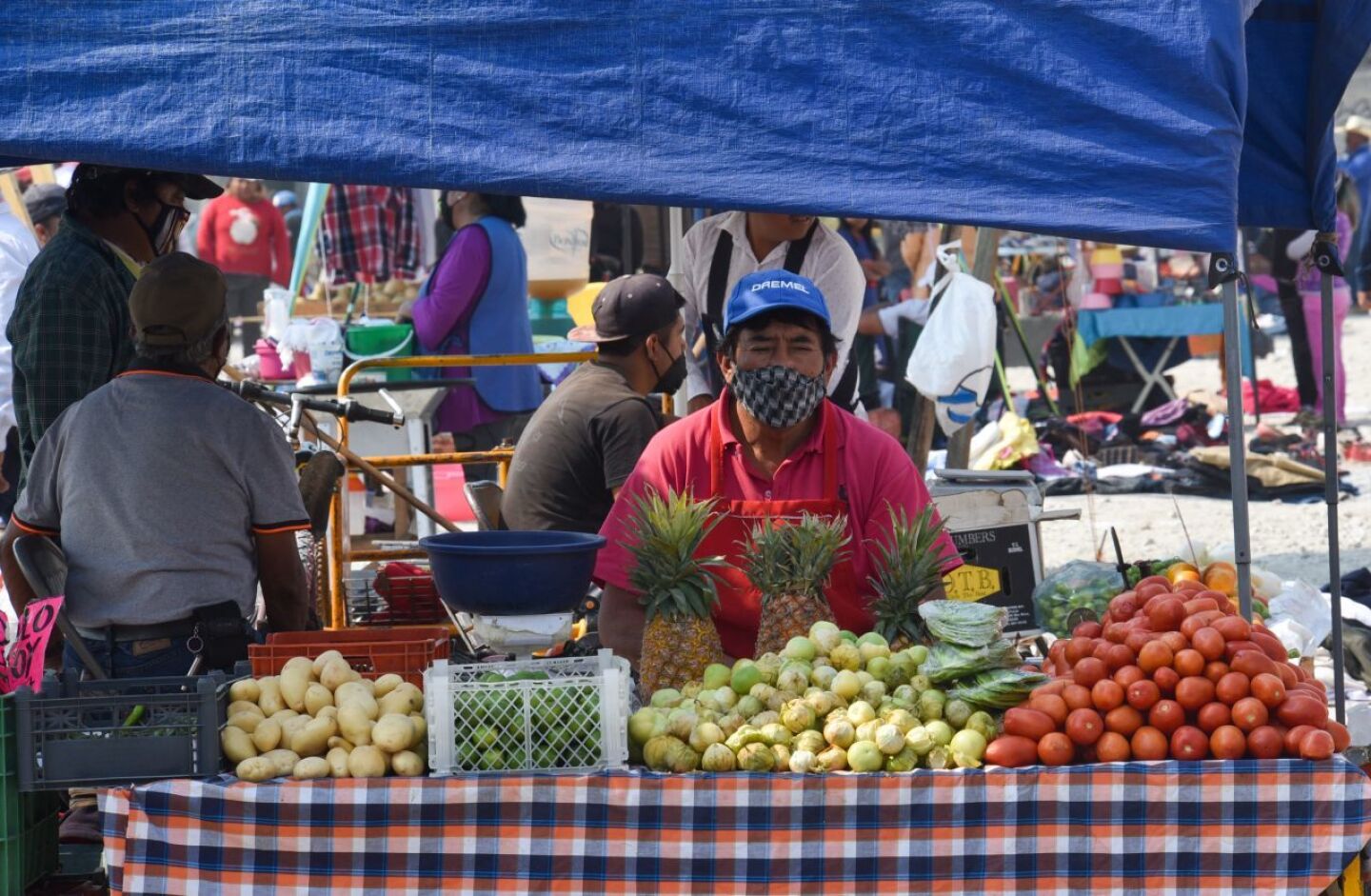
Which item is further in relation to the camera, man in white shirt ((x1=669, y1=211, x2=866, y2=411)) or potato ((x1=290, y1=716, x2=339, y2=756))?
man in white shirt ((x1=669, y1=211, x2=866, y2=411))

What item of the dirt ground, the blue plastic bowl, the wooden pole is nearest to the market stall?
the blue plastic bowl

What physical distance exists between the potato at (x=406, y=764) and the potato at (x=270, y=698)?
28 cm

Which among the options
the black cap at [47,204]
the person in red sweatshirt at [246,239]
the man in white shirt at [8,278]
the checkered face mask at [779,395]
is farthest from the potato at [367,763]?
the person in red sweatshirt at [246,239]

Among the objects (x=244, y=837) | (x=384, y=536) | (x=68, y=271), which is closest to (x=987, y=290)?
(x=384, y=536)

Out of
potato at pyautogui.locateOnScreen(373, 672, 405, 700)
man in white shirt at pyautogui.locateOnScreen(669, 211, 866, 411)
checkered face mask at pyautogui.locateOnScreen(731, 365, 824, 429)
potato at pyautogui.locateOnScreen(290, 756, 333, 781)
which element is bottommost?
potato at pyautogui.locateOnScreen(290, 756, 333, 781)

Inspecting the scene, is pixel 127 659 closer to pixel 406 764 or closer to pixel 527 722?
pixel 406 764

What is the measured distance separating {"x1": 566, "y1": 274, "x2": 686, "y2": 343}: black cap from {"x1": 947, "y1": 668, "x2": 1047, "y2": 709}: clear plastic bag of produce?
7.77 ft

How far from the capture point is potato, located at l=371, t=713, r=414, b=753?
3.19 m

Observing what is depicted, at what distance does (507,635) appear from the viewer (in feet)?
11.9

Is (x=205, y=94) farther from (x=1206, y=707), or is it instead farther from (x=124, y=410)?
(x=1206, y=707)

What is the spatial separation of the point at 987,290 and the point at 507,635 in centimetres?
425

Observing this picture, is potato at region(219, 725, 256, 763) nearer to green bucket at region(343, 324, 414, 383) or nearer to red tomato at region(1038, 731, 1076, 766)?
red tomato at region(1038, 731, 1076, 766)

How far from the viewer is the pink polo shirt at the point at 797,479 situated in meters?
4.21

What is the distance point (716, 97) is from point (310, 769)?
5.33ft
